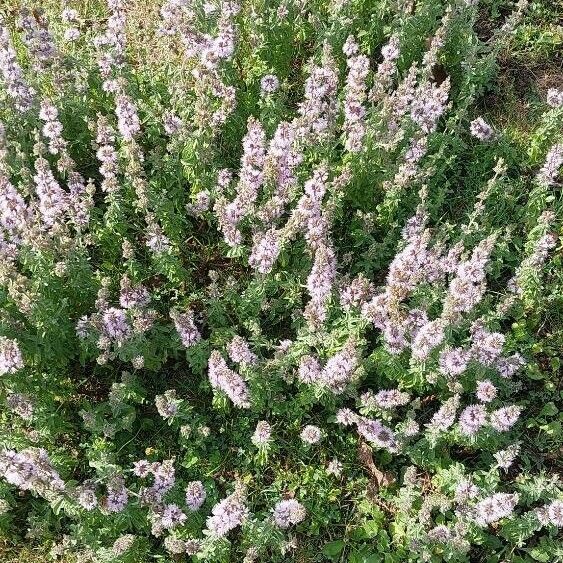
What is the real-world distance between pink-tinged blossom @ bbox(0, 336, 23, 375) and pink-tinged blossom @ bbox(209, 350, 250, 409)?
126cm

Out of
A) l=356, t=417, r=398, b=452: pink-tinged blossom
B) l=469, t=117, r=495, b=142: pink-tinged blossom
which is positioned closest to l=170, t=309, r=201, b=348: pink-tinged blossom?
l=356, t=417, r=398, b=452: pink-tinged blossom

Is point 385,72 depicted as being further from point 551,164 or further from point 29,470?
point 29,470

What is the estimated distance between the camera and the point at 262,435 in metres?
4.48

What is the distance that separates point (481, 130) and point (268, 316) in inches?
102

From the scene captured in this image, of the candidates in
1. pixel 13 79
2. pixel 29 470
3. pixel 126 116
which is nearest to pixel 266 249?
pixel 126 116

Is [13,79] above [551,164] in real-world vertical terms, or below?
above

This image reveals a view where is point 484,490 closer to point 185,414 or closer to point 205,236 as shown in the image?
point 185,414

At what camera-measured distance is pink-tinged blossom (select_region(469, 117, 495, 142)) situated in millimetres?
5875

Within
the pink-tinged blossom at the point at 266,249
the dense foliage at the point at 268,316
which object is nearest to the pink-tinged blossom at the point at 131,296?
the dense foliage at the point at 268,316

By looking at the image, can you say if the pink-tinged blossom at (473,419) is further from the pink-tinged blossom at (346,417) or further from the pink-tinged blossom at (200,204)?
the pink-tinged blossom at (200,204)

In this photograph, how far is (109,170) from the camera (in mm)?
5117

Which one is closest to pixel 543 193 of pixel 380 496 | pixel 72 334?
pixel 380 496

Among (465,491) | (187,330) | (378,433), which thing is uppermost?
(187,330)

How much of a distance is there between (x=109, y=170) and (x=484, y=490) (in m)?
3.62
